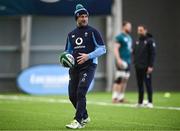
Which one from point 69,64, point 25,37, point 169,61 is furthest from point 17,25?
point 69,64

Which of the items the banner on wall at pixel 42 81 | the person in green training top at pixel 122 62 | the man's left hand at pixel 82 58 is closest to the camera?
the man's left hand at pixel 82 58

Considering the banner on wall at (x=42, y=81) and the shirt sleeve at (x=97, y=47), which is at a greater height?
the shirt sleeve at (x=97, y=47)

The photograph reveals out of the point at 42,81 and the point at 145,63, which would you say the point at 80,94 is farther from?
the point at 42,81

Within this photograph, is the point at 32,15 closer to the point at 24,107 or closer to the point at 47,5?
the point at 47,5

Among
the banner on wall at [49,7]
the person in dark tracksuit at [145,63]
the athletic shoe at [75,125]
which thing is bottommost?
the athletic shoe at [75,125]

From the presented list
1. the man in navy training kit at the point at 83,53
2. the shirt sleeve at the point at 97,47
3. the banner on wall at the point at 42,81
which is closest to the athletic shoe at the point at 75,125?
the man in navy training kit at the point at 83,53

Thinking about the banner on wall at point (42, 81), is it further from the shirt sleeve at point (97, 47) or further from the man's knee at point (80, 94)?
the man's knee at point (80, 94)

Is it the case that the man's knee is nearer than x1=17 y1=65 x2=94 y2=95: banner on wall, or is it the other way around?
the man's knee

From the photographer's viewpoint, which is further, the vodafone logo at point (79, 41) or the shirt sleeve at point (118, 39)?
the shirt sleeve at point (118, 39)

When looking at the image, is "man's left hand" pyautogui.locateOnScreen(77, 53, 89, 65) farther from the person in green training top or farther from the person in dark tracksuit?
the person in green training top

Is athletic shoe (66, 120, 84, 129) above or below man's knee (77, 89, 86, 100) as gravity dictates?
below

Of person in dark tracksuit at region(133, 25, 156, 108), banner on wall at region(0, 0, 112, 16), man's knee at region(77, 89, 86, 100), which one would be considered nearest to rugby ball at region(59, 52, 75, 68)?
man's knee at region(77, 89, 86, 100)

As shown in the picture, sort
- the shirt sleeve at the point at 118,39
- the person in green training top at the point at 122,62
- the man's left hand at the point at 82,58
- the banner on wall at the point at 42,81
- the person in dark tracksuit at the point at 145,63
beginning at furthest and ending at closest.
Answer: the banner on wall at the point at 42,81, the person in green training top at the point at 122,62, the shirt sleeve at the point at 118,39, the person in dark tracksuit at the point at 145,63, the man's left hand at the point at 82,58

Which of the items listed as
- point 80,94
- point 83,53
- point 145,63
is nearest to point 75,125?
point 80,94
